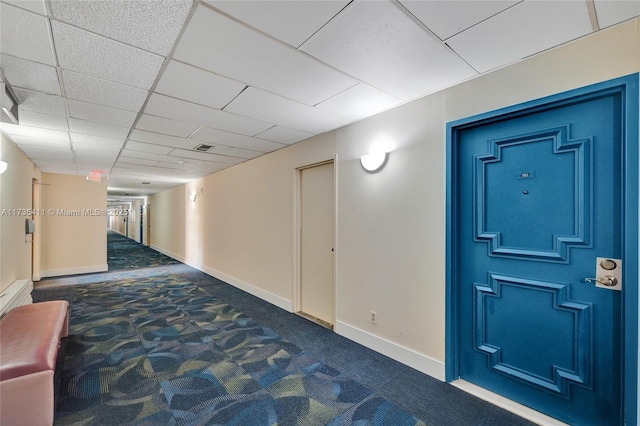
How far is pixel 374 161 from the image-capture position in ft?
9.48

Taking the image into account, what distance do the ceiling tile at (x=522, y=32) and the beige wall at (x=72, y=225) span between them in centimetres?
850

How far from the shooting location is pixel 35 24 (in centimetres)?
150

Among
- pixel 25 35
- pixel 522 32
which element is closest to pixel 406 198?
pixel 522 32

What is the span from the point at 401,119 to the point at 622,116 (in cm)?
148

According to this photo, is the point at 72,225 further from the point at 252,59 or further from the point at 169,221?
the point at 252,59

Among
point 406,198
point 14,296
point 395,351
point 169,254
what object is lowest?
point 169,254

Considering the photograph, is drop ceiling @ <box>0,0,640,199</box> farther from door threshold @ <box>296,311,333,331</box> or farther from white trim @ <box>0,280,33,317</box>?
door threshold @ <box>296,311,333,331</box>

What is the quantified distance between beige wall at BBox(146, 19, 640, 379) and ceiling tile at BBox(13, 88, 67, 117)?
2506mm

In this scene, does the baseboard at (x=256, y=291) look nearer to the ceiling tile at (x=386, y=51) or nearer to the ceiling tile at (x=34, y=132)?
the ceiling tile at (x=386, y=51)

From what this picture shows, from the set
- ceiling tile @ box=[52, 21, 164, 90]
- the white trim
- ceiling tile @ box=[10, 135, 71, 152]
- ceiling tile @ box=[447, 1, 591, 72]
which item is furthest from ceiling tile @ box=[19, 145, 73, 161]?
ceiling tile @ box=[447, 1, 591, 72]

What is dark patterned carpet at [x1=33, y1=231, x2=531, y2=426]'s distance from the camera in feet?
6.44

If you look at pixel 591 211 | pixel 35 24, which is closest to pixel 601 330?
pixel 591 211

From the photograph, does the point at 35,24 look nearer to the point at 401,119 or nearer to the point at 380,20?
the point at 380,20

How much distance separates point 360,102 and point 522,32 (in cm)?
127
